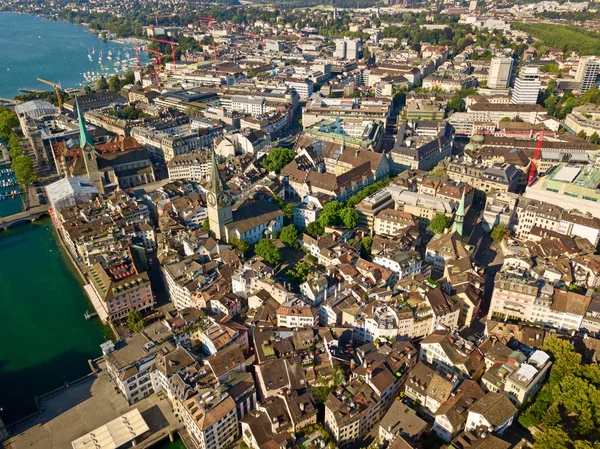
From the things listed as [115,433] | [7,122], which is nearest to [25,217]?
[7,122]

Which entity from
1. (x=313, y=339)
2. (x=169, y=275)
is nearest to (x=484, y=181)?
(x=313, y=339)

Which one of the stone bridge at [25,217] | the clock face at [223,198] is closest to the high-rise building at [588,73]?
the clock face at [223,198]

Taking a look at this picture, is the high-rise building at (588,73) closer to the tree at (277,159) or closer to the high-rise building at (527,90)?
the high-rise building at (527,90)

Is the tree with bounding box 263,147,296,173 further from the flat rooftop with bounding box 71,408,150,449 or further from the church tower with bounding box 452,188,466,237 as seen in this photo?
the flat rooftop with bounding box 71,408,150,449

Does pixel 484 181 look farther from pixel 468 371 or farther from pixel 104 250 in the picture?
pixel 104 250

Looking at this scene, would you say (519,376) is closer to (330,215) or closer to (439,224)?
(439,224)
